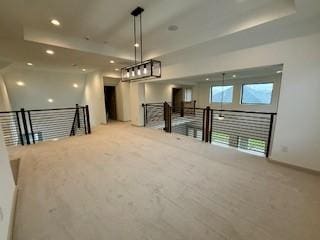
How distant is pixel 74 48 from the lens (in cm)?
391

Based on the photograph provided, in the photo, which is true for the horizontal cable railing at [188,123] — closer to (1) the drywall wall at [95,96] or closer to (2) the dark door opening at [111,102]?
(2) the dark door opening at [111,102]

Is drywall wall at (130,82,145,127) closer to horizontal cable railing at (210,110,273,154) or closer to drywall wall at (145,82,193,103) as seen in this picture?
drywall wall at (145,82,193,103)

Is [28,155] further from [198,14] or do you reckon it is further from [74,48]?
[198,14]

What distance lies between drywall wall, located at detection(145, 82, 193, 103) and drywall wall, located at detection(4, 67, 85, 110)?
374 cm

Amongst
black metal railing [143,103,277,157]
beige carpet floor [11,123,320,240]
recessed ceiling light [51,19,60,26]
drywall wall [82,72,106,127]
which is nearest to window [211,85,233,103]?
black metal railing [143,103,277,157]

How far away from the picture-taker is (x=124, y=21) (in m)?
3.10

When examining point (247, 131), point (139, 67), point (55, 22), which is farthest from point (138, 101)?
point (247, 131)

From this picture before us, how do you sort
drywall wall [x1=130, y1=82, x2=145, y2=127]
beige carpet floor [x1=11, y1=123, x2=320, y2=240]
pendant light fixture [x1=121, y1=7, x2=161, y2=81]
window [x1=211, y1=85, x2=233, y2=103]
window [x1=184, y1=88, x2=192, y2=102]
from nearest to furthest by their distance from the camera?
beige carpet floor [x1=11, y1=123, x2=320, y2=240], pendant light fixture [x1=121, y1=7, x2=161, y2=81], drywall wall [x1=130, y1=82, x2=145, y2=127], window [x1=211, y1=85, x2=233, y2=103], window [x1=184, y1=88, x2=192, y2=102]

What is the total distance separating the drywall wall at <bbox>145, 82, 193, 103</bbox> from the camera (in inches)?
325

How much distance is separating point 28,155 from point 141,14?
409 cm

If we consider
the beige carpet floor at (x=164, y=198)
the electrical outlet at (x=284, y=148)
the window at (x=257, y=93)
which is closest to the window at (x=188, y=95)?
the window at (x=257, y=93)

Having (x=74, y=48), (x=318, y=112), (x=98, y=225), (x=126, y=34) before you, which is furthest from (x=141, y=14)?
(x=318, y=112)

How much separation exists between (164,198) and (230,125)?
773cm

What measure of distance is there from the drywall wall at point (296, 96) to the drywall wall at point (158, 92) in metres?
5.50
